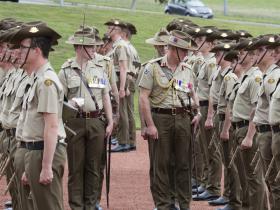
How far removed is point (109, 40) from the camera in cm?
1984

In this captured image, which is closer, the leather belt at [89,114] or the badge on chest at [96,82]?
the leather belt at [89,114]

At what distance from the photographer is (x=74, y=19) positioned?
35.3 meters

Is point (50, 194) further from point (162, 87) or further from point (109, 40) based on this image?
point (109, 40)

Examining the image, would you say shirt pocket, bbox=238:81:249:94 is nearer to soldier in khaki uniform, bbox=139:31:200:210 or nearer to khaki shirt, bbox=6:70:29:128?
soldier in khaki uniform, bbox=139:31:200:210

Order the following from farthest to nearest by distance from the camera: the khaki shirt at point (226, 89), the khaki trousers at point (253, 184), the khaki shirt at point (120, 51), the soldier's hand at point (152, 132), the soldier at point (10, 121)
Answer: the khaki shirt at point (120, 51), the khaki shirt at point (226, 89), the soldier's hand at point (152, 132), the khaki trousers at point (253, 184), the soldier at point (10, 121)

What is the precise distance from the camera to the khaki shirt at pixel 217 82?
47.2 ft

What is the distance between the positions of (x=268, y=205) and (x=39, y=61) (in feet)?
15.2

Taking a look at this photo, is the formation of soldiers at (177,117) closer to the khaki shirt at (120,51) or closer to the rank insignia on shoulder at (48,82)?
the rank insignia on shoulder at (48,82)

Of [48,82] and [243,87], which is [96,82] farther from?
[48,82]

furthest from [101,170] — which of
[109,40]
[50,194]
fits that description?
[109,40]

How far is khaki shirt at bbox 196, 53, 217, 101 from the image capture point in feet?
50.3

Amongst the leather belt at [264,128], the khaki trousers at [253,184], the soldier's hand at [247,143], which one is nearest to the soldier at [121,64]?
the khaki trousers at [253,184]

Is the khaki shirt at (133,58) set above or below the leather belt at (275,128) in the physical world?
below

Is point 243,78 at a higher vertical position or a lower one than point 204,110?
higher
